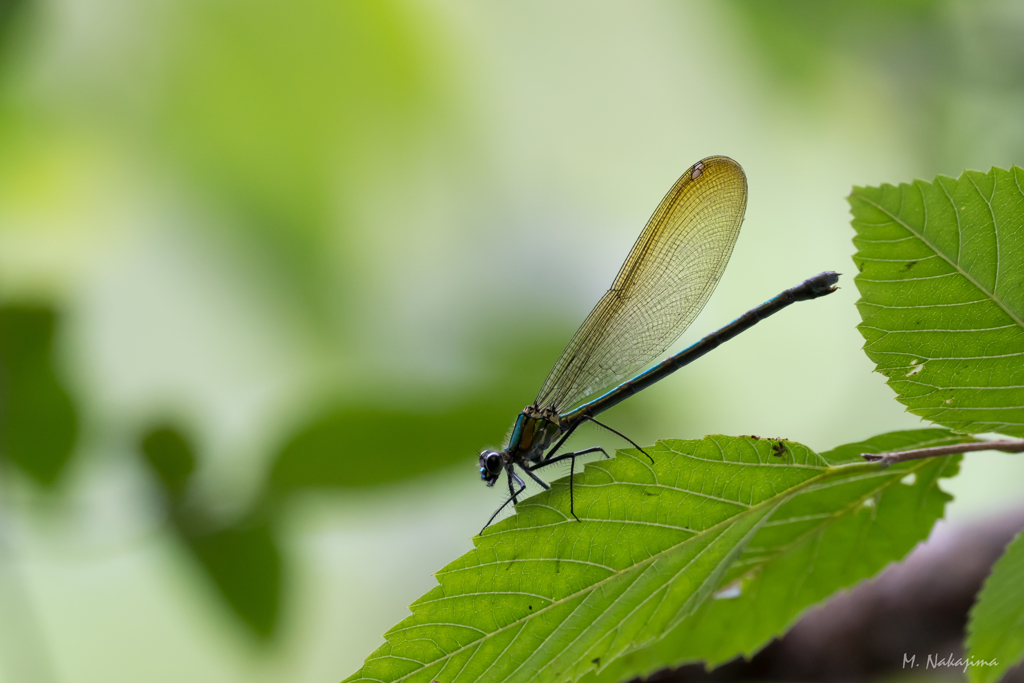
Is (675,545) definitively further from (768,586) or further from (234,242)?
(234,242)

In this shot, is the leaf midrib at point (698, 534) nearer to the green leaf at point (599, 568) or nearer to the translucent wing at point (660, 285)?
the green leaf at point (599, 568)

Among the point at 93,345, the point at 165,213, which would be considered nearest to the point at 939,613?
the point at 93,345

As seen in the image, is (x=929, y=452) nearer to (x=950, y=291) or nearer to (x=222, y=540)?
(x=950, y=291)

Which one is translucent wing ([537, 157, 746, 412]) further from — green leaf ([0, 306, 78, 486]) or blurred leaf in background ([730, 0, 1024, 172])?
blurred leaf in background ([730, 0, 1024, 172])

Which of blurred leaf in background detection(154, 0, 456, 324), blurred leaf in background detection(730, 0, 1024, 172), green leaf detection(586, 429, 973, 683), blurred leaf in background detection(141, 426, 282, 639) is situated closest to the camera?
green leaf detection(586, 429, 973, 683)

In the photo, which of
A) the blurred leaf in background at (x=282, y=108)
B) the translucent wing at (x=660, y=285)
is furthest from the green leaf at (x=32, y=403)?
the blurred leaf in background at (x=282, y=108)

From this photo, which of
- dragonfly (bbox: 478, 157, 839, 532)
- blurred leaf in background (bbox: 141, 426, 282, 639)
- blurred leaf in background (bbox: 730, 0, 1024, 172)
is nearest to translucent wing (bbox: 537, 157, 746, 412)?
dragonfly (bbox: 478, 157, 839, 532)
